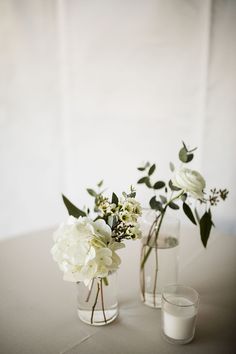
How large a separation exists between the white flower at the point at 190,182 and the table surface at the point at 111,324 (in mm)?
342

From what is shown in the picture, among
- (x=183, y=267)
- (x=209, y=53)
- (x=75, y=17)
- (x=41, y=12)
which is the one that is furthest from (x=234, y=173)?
(x=41, y=12)

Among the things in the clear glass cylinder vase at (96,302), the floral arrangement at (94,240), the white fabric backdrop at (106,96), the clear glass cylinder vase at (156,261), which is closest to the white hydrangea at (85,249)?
the floral arrangement at (94,240)

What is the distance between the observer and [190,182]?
784 millimetres

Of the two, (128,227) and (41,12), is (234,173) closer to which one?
(128,227)

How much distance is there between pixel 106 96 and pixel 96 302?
4.75 feet

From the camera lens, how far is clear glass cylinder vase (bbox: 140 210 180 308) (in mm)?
961

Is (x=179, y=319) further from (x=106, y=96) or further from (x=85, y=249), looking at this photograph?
(x=106, y=96)

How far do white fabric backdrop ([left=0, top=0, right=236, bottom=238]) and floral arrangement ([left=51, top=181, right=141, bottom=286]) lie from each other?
108 cm

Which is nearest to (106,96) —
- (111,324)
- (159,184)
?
(159,184)

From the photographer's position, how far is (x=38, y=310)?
0.93 metres

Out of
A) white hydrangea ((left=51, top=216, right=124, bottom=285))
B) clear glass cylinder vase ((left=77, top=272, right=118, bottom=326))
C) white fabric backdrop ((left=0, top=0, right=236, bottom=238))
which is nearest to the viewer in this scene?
white hydrangea ((left=51, top=216, right=124, bottom=285))

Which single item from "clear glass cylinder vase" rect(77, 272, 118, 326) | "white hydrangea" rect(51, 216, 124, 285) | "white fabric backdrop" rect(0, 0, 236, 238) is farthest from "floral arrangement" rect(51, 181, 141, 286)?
"white fabric backdrop" rect(0, 0, 236, 238)

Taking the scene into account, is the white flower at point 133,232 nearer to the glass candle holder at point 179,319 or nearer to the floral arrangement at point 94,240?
the floral arrangement at point 94,240

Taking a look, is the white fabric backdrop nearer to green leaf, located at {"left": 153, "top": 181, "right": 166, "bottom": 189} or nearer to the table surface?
the table surface
